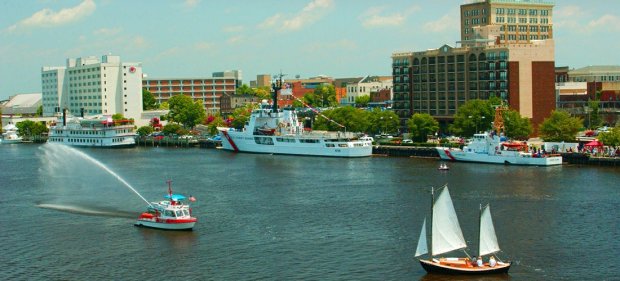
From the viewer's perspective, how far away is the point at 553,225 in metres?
59.7

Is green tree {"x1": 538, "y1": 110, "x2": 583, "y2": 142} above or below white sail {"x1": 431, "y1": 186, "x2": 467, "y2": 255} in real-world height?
above

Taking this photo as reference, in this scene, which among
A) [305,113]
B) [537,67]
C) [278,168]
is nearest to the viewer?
[278,168]

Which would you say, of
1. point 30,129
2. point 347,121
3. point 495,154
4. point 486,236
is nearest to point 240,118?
point 347,121

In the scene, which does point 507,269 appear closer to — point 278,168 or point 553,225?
point 553,225

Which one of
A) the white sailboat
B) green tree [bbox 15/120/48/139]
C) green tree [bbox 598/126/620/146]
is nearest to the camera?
the white sailboat

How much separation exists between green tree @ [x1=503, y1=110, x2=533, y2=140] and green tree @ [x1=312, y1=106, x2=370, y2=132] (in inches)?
1106

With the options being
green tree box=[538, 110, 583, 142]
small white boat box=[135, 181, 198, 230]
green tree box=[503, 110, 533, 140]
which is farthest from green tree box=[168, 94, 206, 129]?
small white boat box=[135, 181, 198, 230]

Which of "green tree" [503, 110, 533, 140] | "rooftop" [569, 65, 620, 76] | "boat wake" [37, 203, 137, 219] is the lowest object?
"boat wake" [37, 203, 137, 219]

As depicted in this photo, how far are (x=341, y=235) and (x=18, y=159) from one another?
257 ft

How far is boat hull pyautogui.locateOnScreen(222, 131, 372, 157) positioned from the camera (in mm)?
119750

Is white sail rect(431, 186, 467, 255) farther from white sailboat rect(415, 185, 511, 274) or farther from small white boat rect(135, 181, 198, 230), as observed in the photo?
small white boat rect(135, 181, 198, 230)

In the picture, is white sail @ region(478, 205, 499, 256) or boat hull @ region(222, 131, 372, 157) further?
boat hull @ region(222, 131, 372, 157)

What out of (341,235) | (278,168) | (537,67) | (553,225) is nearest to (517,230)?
(553,225)

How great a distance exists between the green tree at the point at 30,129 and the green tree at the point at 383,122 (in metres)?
73.1
